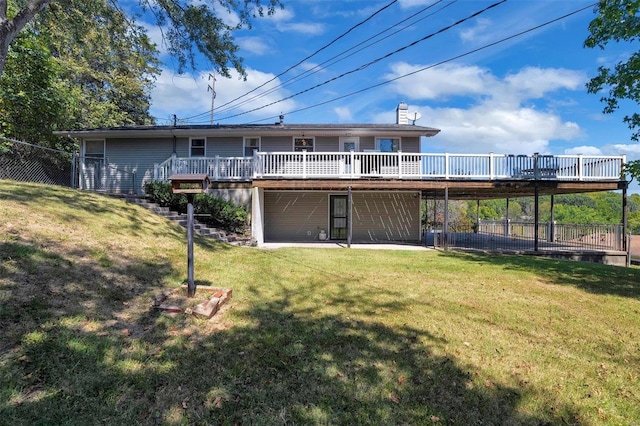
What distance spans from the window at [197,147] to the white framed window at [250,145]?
2015 millimetres

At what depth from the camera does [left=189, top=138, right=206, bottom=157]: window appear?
16172mm

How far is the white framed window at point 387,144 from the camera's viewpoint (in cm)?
1560

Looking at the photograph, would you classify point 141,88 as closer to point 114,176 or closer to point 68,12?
point 114,176

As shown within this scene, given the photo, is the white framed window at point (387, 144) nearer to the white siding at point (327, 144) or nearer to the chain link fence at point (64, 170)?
the white siding at point (327, 144)

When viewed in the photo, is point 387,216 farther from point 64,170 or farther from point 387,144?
point 64,170

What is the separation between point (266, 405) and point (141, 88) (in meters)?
28.6

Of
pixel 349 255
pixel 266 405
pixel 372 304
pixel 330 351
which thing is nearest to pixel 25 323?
pixel 266 405

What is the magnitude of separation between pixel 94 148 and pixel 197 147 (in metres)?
5.02

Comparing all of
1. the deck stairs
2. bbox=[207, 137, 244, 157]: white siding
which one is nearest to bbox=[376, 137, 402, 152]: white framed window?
bbox=[207, 137, 244, 157]: white siding

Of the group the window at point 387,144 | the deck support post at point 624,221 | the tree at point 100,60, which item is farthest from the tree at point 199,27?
the deck support post at point 624,221

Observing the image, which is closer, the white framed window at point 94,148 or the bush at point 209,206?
the bush at point 209,206

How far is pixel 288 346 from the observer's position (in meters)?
3.67

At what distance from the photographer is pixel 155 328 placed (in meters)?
3.82

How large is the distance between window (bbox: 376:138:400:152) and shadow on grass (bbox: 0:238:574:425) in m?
12.2
